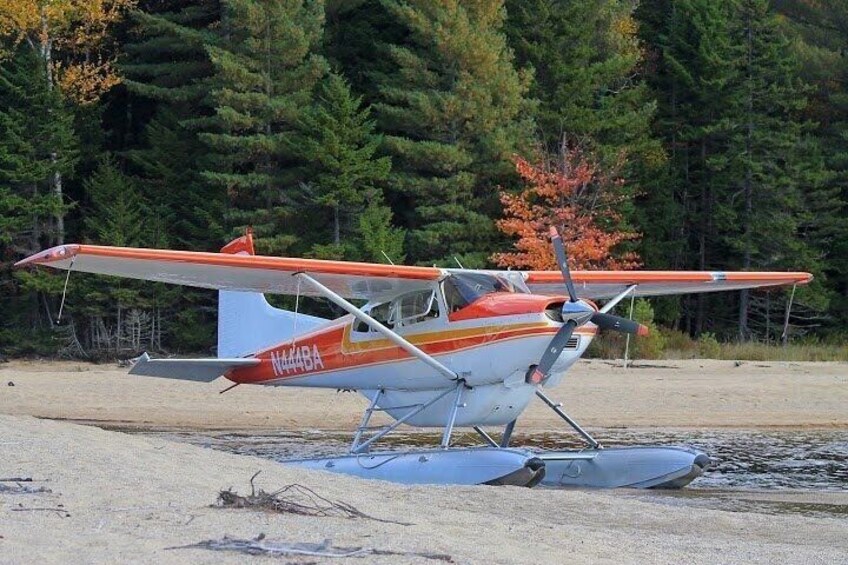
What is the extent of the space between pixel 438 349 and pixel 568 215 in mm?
18693

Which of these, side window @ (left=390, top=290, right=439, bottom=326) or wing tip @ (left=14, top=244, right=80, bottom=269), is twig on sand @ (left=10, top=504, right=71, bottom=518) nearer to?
wing tip @ (left=14, top=244, right=80, bottom=269)

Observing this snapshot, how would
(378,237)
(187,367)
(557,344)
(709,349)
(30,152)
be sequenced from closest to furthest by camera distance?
(557,344), (187,367), (709,349), (378,237), (30,152)

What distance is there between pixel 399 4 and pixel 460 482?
2618 centimetres

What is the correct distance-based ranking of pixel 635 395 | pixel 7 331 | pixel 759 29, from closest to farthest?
pixel 635 395 < pixel 7 331 < pixel 759 29

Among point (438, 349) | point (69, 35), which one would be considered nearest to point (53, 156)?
point (69, 35)

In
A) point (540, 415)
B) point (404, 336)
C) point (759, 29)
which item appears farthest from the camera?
point (759, 29)

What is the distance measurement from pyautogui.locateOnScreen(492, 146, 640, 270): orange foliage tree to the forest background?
85 millimetres

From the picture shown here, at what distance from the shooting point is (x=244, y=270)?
1379 cm

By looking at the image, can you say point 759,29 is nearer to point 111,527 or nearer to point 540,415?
point 540,415

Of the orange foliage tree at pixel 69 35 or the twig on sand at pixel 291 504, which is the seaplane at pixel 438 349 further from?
the orange foliage tree at pixel 69 35

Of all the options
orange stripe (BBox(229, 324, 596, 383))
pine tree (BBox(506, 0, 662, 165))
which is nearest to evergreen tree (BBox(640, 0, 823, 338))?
pine tree (BBox(506, 0, 662, 165))

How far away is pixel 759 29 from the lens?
36531mm

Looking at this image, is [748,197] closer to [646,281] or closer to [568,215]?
[568,215]

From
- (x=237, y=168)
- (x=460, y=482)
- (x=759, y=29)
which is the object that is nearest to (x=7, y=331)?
(x=237, y=168)
